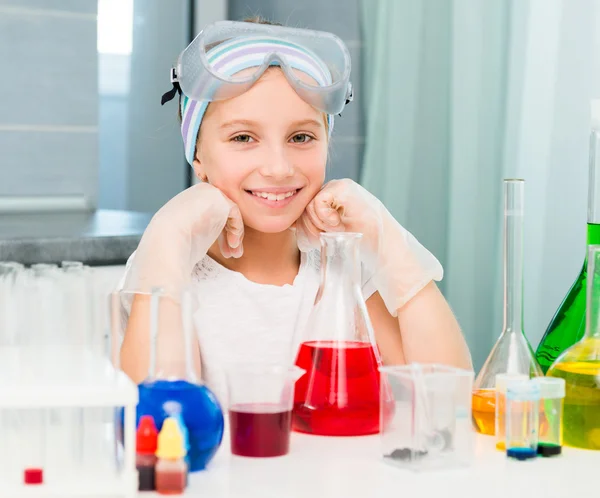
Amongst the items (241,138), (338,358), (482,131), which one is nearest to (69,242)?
(241,138)

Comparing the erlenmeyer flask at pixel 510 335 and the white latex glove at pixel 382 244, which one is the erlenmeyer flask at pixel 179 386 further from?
the white latex glove at pixel 382 244

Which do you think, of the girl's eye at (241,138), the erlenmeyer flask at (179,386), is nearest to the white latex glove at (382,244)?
the girl's eye at (241,138)

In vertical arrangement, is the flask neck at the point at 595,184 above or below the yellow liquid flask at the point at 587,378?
above

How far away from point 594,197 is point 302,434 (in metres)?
0.44

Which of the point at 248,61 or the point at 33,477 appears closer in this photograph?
the point at 33,477

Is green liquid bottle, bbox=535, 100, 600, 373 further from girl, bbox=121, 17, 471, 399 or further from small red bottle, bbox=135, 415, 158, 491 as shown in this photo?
small red bottle, bbox=135, 415, 158, 491

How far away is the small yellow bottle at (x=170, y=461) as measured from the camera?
770 millimetres

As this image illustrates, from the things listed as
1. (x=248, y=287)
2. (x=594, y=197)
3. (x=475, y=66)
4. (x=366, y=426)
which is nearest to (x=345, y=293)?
(x=366, y=426)

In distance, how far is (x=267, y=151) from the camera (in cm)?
140

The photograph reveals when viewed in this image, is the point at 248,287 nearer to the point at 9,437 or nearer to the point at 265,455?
the point at 265,455

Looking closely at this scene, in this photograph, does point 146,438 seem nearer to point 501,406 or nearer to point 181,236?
point 501,406

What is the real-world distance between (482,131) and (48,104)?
123 centimetres

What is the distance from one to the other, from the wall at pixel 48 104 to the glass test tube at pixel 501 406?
1.96 meters

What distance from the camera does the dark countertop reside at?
1.93 m
